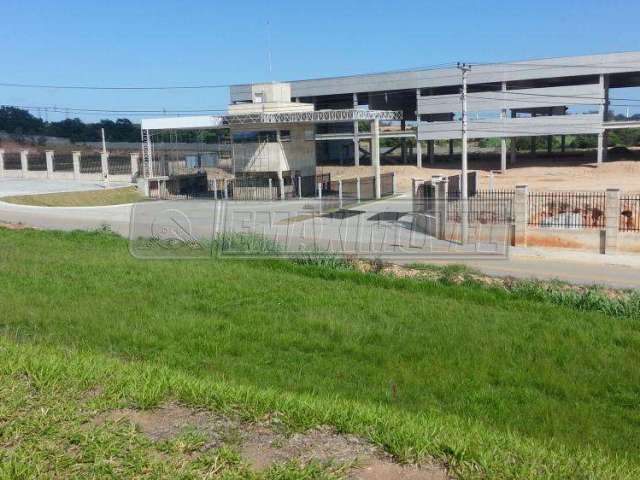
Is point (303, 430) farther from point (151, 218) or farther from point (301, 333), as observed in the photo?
point (151, 218)

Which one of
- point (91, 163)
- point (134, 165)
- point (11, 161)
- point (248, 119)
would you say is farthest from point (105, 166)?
point (11, 161)

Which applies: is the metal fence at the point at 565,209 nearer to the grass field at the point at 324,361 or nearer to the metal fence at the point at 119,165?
the grass field at the point at 324,361

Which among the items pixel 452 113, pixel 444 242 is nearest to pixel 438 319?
pixel 444 242

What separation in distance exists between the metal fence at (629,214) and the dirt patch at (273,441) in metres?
19.3

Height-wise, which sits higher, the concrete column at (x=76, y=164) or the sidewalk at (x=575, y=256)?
the concrete column at (x=76, y=164)

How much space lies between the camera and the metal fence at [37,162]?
55781 mm

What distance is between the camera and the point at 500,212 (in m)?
23.2

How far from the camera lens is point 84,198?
1583 inches

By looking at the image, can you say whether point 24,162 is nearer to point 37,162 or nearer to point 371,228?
point 37,162

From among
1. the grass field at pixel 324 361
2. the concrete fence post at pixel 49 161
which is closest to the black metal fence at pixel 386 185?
the concrete fence post at pixel 49 161

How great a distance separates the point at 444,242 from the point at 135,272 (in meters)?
12.6

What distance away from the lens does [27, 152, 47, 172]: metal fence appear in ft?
183

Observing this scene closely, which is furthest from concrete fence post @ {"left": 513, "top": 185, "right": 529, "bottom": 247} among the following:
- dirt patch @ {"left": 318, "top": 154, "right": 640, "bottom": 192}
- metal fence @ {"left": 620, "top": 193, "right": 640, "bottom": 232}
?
dirt patch @ {"left": 318, "top": 154, "right": 640, "bottom": 192}

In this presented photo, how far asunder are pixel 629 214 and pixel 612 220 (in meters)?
0.98
